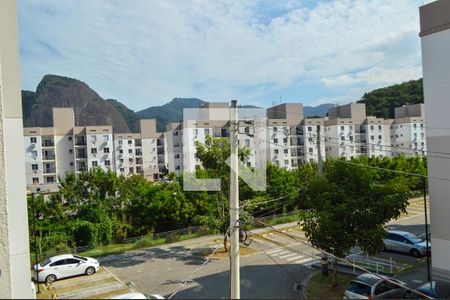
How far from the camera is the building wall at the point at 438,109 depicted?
7.60 m

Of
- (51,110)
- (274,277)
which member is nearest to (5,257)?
(274,277)

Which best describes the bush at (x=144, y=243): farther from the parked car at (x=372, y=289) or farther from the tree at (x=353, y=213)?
the parked car at (x=372, y=289)

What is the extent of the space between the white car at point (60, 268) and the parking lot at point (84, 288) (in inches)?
3.0

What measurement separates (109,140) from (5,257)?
35.5 m

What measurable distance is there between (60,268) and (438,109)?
316 inches

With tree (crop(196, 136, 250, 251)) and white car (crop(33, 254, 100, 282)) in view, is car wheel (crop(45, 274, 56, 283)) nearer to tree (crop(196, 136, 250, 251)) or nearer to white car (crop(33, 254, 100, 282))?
white car (crop(33, 254, 100, 282))

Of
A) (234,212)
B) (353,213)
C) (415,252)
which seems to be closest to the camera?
(234,212)

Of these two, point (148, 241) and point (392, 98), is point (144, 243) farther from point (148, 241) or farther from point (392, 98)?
point (392, 98)

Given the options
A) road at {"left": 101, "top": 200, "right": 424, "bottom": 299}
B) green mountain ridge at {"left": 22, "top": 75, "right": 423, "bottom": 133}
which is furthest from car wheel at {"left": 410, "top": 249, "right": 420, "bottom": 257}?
green mountain ridge at {"left": 22, "top": 75, "right": 423, "bottom": 133}

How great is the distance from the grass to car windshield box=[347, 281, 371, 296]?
0.59 metres

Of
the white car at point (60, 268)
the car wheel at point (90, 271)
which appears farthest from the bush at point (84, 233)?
the car wheel at point (90, 271)

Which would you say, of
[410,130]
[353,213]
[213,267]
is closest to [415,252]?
[353,213]

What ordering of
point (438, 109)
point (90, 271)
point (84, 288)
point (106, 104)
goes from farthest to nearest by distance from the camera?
point (106, 104), point (438, 109), point (90, 271), point (84, 288)

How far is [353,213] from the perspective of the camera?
8.38 m
